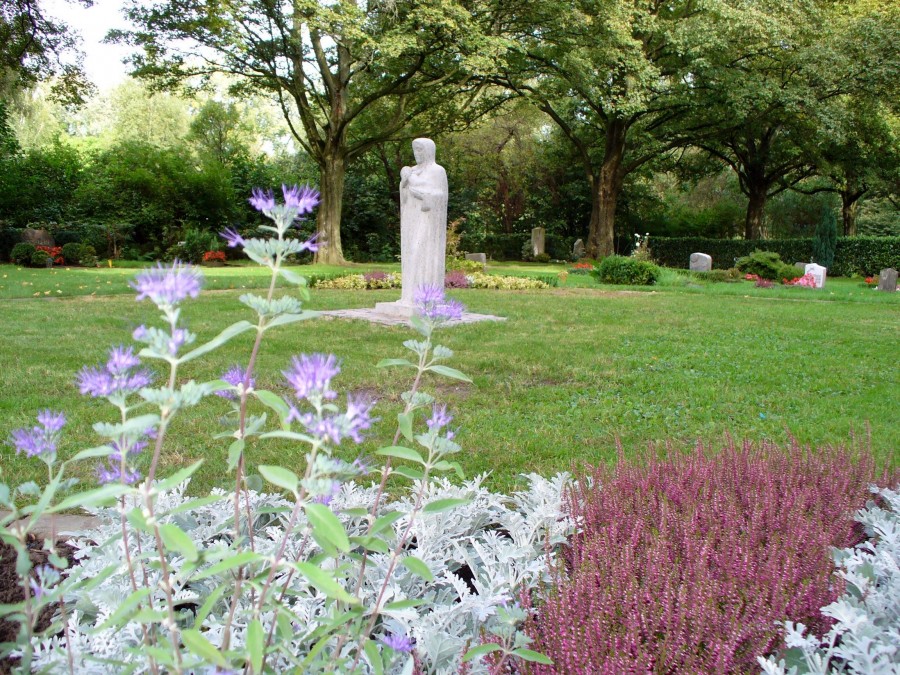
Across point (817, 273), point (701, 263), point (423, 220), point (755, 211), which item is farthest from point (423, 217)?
point (755, 211)

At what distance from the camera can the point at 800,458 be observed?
283cm

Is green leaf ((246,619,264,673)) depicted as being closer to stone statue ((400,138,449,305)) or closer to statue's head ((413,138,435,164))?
stone statue ((400,138,449,305))

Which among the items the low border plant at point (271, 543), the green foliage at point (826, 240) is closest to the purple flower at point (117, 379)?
the low border plant at point (271, 543)

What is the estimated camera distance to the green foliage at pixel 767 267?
16.8 metres

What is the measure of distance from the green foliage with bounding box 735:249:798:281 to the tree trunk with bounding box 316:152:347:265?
1230cm

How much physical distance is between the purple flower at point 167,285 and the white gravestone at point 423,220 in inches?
297

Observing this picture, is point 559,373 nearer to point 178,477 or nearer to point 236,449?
point 236,449

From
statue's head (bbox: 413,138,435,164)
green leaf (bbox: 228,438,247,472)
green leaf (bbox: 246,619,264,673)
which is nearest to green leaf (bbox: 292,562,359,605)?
green leaf (bbox: 246,619,264,673)

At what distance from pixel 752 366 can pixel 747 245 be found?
70.1ft

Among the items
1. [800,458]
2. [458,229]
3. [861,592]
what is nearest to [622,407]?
[800,458]

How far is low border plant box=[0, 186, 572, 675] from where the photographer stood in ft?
2.82

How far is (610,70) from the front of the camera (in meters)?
19.4

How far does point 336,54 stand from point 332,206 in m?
4.96

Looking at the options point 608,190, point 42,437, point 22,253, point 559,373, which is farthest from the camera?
point 608,190
